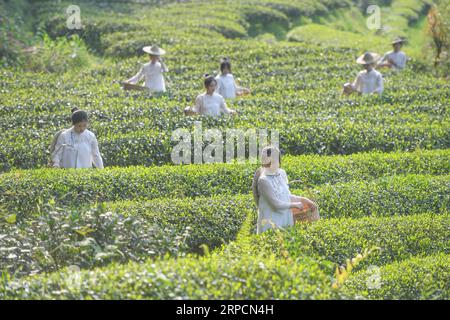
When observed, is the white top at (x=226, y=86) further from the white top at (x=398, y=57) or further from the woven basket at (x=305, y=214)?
the woven basket at (x=305, y=214)

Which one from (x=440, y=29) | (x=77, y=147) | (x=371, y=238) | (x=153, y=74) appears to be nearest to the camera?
(x=371, y=238)

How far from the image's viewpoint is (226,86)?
19.3m

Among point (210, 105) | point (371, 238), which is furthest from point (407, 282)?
point (210, 105)

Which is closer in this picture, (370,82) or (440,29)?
(370,82)

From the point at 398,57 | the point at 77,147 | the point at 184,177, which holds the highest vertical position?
the point at 398,57

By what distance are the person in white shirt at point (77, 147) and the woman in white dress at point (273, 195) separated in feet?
10.8

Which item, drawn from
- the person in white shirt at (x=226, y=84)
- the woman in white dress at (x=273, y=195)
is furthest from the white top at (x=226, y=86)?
the woman in white dress at (x=273, y=195)

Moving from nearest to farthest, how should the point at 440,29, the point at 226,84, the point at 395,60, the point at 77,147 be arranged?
the point at 77,147 → the point at 226,84 → the point at 395,60 → the point at 440,29

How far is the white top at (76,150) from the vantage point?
43.5ft

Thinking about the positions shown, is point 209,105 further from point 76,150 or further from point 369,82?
point 369,82

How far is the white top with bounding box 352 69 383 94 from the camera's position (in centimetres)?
2012

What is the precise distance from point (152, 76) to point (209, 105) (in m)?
3.24

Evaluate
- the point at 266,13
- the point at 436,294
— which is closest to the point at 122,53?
the point at 266,13
